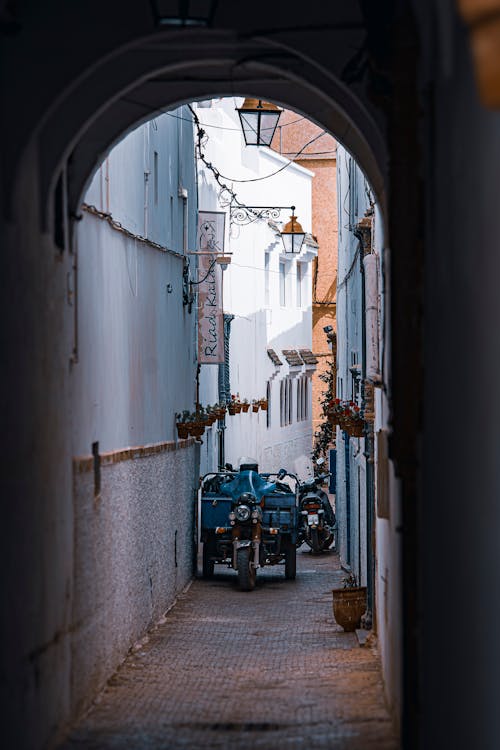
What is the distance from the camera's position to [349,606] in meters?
13.4

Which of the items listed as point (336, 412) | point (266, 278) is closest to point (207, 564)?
point (336, 412)

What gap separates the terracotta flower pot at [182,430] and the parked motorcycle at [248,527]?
1.33 metres

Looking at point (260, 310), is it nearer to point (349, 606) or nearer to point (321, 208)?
point (321, 208)

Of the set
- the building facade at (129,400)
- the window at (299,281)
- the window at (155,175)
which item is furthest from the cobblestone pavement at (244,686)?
the window at (299,281)

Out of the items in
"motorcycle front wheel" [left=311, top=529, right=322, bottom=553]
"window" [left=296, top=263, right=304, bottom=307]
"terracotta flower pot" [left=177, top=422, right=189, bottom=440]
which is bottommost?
"motorcycle front wheel" [left=311, top=529, right=322, bottom=553]

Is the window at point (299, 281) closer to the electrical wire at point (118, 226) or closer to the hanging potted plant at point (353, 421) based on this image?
the electrical wire at point (118, 226)

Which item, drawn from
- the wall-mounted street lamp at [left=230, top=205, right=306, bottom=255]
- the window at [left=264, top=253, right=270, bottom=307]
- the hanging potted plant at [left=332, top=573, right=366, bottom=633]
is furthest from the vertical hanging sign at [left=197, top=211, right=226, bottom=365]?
the window at [left=264, top=253, right=270, bottom=307]

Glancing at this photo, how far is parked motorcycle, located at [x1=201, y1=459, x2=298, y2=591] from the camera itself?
17.7 meters

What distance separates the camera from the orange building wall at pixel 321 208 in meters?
39.4

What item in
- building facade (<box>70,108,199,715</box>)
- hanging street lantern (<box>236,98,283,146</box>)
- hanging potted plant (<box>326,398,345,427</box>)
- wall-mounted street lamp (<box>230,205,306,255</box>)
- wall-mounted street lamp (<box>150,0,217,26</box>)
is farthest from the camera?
wall-mounted street lamp (<box>230,205,306,255</box>)

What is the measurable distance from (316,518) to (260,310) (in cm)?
983

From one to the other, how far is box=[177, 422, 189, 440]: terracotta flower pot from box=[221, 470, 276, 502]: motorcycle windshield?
1476mm

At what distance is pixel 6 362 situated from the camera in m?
7.11

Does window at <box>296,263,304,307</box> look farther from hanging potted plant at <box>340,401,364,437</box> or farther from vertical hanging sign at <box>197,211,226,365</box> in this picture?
hanging potted plant at <box>340,401,364,437</box>
